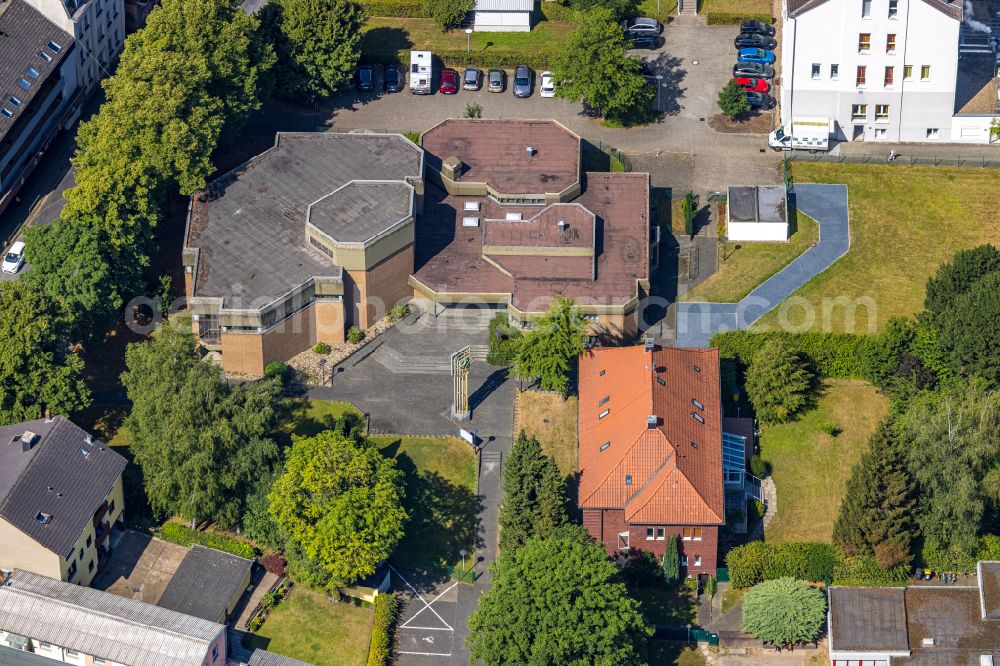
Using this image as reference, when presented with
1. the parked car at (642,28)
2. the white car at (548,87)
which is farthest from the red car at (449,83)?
the parked car at (642,28)

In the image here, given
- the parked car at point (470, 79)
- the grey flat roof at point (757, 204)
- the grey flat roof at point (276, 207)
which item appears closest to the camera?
the grey flat roof at point (276, 207)

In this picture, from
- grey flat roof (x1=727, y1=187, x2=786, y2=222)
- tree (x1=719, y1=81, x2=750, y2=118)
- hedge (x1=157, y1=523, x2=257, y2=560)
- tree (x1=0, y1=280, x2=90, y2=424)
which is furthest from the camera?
tree (x1=719, y1=81, x2=750, y2=118)

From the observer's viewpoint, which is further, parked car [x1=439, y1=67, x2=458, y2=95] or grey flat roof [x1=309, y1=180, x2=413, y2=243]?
parked car [x1=439, y1=67, x2=458, y2=95]

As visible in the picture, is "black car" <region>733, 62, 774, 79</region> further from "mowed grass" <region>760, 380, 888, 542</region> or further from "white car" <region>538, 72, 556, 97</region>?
"mowed grass" <region>760, 380, 888, 542</region>

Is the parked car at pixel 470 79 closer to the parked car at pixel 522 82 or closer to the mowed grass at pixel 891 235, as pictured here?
the parked car at pixel 522 82

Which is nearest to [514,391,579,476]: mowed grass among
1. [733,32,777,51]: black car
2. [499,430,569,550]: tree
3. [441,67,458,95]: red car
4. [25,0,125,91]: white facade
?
[499,430,569,550]: tree

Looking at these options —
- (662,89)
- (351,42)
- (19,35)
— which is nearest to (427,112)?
(351,42)

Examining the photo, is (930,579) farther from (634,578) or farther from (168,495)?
(168,495)
